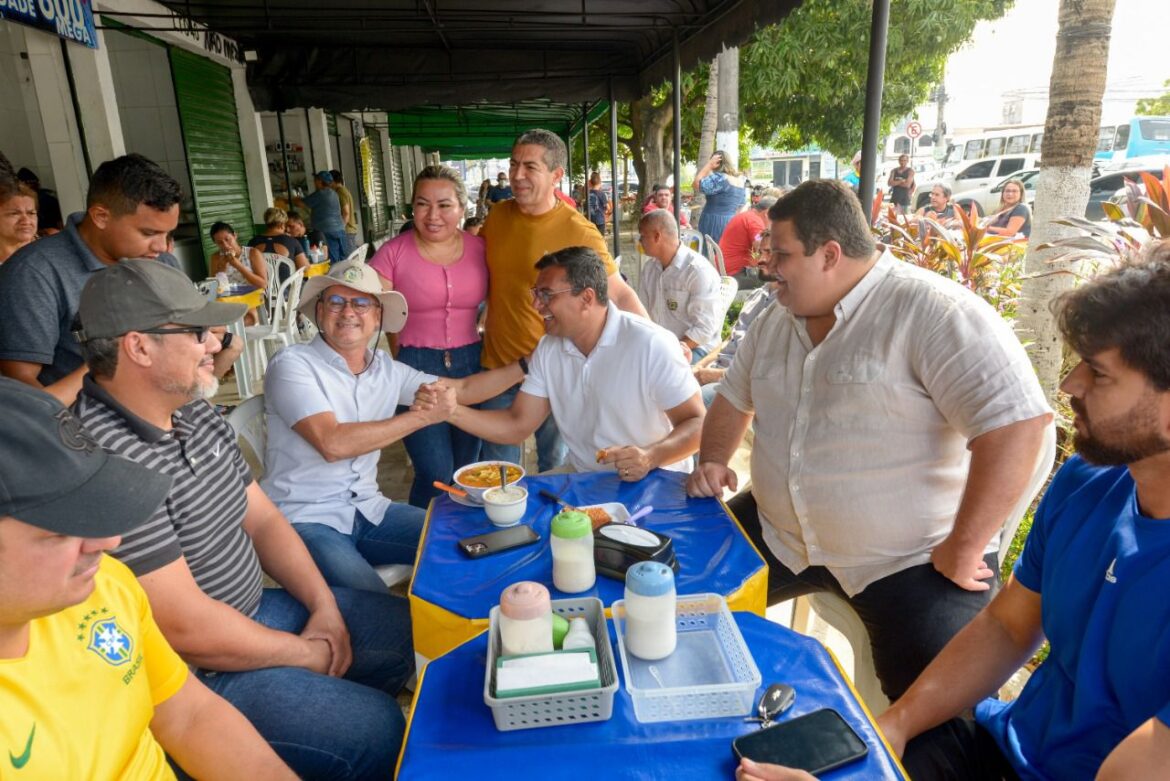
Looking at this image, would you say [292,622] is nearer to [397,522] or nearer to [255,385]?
[397,522]

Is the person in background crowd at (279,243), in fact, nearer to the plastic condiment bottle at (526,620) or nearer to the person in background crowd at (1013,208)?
the plastic condiment bottle at (526,620)

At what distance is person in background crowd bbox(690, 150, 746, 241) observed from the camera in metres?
8.25

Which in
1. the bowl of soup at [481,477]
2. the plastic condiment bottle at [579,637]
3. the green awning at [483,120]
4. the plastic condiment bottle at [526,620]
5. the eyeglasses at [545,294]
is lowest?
the bowl of soup at [481,477]

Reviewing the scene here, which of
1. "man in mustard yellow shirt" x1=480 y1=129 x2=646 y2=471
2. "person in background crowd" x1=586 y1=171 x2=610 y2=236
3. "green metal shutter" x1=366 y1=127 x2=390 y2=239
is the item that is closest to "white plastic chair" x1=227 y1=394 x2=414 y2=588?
"man in mustard yellow shirt" x1=480 y1=129 x2=646 y2=471

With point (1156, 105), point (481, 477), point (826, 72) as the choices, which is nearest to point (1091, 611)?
point (481, 477)

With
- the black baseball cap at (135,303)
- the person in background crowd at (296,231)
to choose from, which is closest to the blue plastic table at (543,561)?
the black baseball cap at (135,303)

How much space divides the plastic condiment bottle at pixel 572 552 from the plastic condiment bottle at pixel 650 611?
0.25 m

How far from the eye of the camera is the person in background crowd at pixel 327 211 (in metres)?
9.46

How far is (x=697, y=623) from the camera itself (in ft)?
4.61

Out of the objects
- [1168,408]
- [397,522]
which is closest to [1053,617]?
[1168,408]

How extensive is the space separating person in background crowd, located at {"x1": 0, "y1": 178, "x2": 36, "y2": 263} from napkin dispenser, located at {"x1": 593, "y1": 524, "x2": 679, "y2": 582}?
297cm

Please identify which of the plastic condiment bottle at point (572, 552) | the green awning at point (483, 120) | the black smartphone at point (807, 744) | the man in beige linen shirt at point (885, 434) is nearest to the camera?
the black smartphone at point (807, 744)

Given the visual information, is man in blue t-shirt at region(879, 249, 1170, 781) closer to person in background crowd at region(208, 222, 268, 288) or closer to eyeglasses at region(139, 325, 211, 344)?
eyeglasses at region(139, 325, 211, 344)

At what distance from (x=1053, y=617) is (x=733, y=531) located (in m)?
0.73
